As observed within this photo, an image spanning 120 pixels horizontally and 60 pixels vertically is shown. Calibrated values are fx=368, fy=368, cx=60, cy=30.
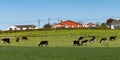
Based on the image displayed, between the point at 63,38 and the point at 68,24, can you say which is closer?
the point at 63,38

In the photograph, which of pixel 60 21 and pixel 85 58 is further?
pixel 60 21

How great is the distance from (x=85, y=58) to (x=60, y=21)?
154017 millimetres

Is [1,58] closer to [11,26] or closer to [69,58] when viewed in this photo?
[69,58]

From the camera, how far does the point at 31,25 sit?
18962 centimetres

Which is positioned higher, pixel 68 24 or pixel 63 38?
pixel 68 24

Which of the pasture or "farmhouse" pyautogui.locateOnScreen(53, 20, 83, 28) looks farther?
"farmhouse" pyautogui.locateOnScreen(53, 20, 83, 28)

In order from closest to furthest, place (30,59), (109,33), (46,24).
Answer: (30,59) < (109,33) < (46,24)

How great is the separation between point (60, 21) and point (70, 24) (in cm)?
920

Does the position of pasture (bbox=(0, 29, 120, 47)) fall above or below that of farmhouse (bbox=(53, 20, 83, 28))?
below

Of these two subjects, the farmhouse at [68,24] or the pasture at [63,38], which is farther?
the farmhouse at [68,24]

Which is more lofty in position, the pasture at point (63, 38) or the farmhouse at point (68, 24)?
the farmhouse at point (68, 24)

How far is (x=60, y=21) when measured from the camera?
175 meters

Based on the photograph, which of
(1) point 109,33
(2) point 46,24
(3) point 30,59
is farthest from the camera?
(2) point 46,24

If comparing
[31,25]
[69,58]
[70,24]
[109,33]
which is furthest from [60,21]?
[69,58]
